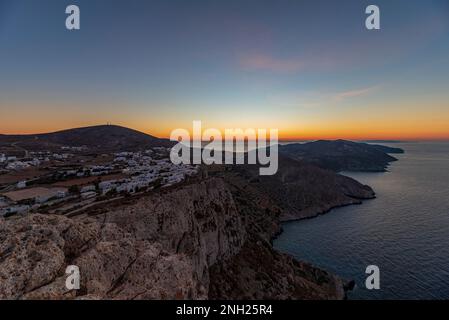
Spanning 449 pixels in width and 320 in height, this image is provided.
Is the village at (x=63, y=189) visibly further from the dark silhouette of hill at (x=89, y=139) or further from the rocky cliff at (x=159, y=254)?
the dark silhouette of hill at (x=89, y=139)

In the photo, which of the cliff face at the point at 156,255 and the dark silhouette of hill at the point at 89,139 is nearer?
the cliff face at the point at 156,255

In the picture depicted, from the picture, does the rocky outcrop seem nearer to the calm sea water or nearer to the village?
the village

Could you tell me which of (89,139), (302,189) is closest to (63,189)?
(302,189)

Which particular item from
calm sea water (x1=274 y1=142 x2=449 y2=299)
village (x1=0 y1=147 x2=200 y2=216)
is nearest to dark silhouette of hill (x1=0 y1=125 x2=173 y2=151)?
village (x1=0 y1=147 x2=200 y2=216)

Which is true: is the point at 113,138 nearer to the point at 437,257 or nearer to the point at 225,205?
the point at 225,205

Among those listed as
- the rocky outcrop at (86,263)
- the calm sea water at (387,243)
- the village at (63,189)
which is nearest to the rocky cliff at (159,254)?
the rocky outcrop at (86,263)
